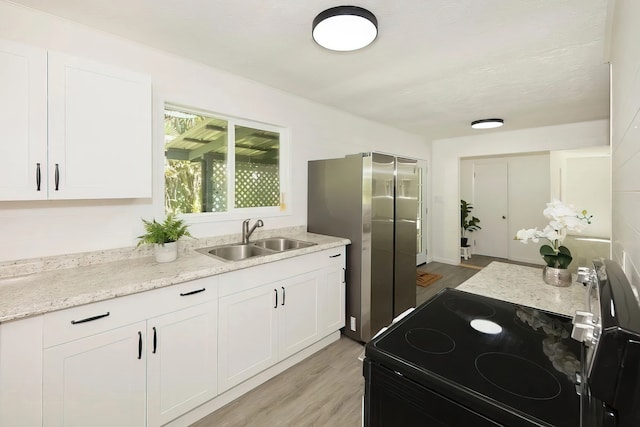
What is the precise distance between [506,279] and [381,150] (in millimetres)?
2972

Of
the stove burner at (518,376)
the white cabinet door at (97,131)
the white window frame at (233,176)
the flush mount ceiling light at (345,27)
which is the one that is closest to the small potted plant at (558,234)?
the stove burner at (518,376)

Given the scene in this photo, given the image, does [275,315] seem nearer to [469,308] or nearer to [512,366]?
[469,308]

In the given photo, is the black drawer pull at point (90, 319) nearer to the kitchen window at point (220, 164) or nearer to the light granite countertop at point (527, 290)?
the kitchen window at point (220, 164)

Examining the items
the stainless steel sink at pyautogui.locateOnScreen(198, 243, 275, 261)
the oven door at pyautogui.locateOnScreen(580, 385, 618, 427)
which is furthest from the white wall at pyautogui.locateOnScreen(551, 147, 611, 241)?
the oven door at pyautogui.locateOnScreen(580, 385, 618, 427)

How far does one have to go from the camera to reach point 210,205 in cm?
253

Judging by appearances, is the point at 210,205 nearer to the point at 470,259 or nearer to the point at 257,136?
the point at 257,136

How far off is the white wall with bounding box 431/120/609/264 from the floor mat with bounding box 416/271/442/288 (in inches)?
38.0

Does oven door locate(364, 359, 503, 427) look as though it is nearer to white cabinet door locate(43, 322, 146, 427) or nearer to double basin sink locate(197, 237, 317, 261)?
white cabinet door locate(43, 322, 146, 427)

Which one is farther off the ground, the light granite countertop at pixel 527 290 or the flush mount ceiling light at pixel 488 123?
the flush mount ceiling light at pixel 488 123

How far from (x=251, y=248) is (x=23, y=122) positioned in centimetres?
162

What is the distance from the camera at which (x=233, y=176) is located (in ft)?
8.73

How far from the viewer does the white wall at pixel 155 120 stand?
1.63m

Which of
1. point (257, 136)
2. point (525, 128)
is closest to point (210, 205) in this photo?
point (257, 136)

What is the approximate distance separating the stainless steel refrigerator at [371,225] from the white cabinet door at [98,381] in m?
1.75
